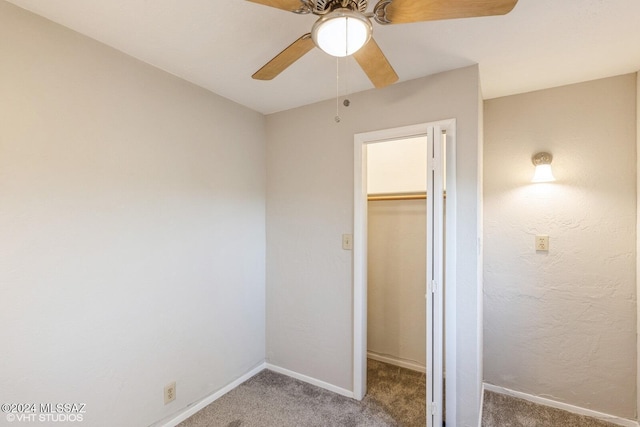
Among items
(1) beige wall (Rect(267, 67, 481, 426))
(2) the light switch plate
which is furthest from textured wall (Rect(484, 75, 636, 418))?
(2) the light switch plate

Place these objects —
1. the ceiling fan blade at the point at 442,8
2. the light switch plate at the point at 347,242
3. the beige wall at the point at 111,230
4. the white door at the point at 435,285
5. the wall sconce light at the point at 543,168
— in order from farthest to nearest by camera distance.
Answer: the light switch plate at the point at 347,242 < the wall sconce light at the point at 543,168 < the white door at the point at 435,285 < the beige wall at the point at 111,230 < the ceiling fan blade at the point at 442,8

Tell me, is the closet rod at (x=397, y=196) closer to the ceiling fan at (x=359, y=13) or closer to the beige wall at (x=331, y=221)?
the beige wall at (x=331, y=221)

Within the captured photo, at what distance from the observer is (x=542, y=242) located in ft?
7.12

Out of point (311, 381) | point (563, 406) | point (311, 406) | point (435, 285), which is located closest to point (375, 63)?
point (435, 285)

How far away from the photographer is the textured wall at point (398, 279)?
2.64 m

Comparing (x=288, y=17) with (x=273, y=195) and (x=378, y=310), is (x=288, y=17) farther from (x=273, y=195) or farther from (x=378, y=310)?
(x=378, y=310)

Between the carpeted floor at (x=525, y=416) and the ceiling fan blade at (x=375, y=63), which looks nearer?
the ceiling fan blade at (x=375, y=63)

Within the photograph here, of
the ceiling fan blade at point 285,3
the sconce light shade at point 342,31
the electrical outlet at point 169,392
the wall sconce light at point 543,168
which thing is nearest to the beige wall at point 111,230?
the electrical outlet at point 169,392

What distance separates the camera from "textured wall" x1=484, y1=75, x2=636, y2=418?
195cm

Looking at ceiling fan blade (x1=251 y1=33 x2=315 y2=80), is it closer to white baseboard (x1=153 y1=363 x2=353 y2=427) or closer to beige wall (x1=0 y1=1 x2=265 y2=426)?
beige wall (x1=0 y1=1 x2=265 y2=426)

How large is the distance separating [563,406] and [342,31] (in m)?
2.80

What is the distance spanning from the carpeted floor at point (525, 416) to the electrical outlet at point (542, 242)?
113cm

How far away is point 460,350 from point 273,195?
6.05 ft

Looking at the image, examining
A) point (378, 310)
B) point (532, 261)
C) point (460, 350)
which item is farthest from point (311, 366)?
point (532, 261)
